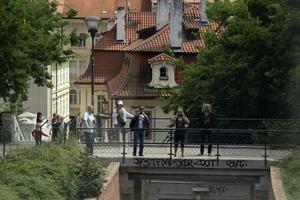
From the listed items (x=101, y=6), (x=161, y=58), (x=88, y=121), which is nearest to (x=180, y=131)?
(x=88, y=121)

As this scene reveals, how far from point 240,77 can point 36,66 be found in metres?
7.40

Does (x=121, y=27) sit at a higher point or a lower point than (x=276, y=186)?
higher

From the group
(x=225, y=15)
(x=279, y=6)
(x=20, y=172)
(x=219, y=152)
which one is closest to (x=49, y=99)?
(x=225, y=15)

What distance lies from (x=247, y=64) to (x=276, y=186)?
12.2m

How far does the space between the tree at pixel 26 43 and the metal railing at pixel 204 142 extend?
3.70 metres

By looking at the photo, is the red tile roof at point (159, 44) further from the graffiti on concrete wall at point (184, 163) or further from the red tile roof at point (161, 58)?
the graffiti on concrete wall at point (184, 163)

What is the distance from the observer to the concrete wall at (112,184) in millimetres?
18828

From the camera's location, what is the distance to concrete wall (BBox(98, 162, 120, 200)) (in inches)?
741

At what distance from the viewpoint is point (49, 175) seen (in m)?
16.7

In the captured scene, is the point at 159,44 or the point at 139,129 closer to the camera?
the point at 139,129

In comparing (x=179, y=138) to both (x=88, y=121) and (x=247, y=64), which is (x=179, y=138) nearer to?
(x=88, y=121)

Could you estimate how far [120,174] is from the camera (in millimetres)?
23484

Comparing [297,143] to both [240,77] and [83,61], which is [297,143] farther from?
[83,61]

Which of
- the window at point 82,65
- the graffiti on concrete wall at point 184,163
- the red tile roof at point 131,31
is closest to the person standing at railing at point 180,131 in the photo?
the graffiti on concrete wall at point 184,163
